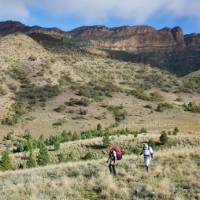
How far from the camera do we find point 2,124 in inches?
3054

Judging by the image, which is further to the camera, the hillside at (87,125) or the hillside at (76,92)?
the hillside at (76,92)

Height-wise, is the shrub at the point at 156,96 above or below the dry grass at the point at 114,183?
above

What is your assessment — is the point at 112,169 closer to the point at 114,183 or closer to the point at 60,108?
the point at 114,183

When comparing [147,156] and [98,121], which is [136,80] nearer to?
[98,121]

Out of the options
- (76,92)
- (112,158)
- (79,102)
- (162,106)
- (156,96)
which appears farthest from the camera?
(156,96)

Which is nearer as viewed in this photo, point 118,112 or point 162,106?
point 118,112

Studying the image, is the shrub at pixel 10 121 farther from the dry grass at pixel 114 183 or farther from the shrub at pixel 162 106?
the dry grass at pixel 114 183

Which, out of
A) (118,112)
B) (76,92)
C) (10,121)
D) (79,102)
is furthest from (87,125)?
(76,92)

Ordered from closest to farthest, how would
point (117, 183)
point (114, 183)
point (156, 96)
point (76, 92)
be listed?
point (114, 183) < point (117, 183) < point (76, 92) < point (156, 96)

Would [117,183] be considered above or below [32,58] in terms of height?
below

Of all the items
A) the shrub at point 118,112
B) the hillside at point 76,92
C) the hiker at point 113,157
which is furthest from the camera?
the shrub at point 118,112

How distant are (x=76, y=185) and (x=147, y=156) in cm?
437

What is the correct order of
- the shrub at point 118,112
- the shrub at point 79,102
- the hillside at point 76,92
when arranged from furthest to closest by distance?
1. the shrub at point 79,102
2. the shrub at point 118,112
3. the hillside at point 76,92

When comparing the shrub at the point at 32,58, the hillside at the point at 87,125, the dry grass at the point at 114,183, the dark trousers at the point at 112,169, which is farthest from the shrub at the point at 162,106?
the dark trousers at the point at 112,169
